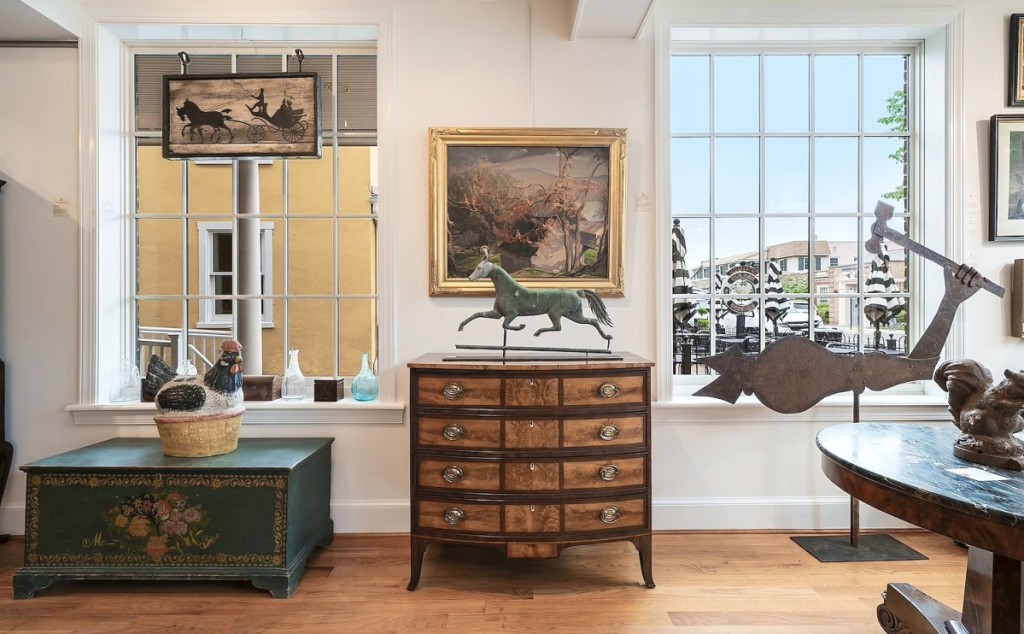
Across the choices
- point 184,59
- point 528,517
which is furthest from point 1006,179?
point 184,59

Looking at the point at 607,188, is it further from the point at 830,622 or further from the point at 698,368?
the point at 830,622

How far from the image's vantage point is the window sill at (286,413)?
9.53 feet

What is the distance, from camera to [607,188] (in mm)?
2928

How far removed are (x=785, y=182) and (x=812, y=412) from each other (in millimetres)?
1392

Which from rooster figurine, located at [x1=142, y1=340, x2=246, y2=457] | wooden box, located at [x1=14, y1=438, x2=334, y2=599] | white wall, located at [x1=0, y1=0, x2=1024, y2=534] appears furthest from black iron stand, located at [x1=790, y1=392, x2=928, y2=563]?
rooster figurine, located at [x1=142, y1=340, x2=246, y2=457]

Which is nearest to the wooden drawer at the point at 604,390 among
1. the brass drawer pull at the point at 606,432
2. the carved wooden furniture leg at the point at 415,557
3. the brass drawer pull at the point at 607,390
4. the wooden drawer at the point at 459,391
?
the brass drawer pull at the point at 607,390

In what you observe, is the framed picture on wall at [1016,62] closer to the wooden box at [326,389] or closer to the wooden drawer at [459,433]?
the wooden drawer at [459,433]

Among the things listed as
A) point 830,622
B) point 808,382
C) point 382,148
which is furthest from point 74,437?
point 808,382

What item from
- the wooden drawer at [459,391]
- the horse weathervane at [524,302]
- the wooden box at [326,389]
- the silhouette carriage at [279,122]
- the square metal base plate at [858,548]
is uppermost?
the silhouette carriage at [279,122]

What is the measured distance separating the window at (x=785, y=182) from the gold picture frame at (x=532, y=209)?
542 millimetres

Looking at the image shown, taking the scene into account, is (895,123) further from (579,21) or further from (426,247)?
(426,247)

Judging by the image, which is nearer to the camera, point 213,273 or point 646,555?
point 646,555

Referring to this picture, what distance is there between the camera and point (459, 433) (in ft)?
7.55

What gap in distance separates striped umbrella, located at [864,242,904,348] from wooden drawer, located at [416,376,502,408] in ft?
8.07
